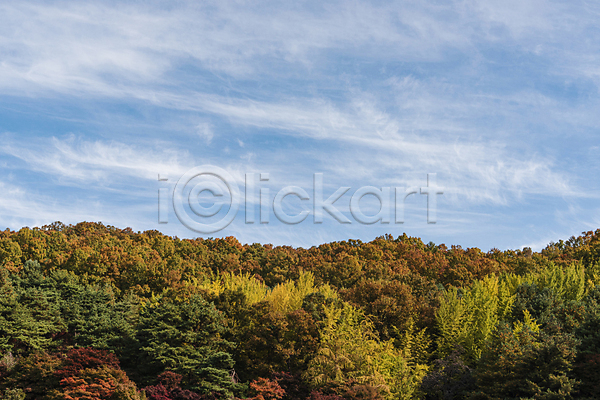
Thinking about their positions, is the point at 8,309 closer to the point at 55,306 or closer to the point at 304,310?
the point at 55,306

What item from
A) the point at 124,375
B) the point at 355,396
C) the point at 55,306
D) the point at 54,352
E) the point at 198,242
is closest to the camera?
the point at 355,396

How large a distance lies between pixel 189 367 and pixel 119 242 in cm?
5136

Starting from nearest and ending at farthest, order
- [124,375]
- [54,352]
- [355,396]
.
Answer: [355,396] < [124,375] < [54,352]

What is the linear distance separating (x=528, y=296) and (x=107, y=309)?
3759cm

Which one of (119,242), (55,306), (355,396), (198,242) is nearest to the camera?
(355,396)

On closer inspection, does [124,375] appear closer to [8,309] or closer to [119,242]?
[8,309]

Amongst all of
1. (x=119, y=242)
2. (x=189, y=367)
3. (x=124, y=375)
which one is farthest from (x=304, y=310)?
(x=119, y=242)

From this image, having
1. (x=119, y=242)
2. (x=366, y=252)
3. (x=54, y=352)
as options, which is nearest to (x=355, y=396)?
(x=54, y=352)

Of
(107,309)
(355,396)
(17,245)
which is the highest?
(17,245)

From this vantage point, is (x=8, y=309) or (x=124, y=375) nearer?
(x=124, y=375)

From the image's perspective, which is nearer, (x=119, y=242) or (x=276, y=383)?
(x=276, y=383)

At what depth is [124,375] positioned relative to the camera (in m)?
33.3

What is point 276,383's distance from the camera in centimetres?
3059

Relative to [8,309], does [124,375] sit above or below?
below
